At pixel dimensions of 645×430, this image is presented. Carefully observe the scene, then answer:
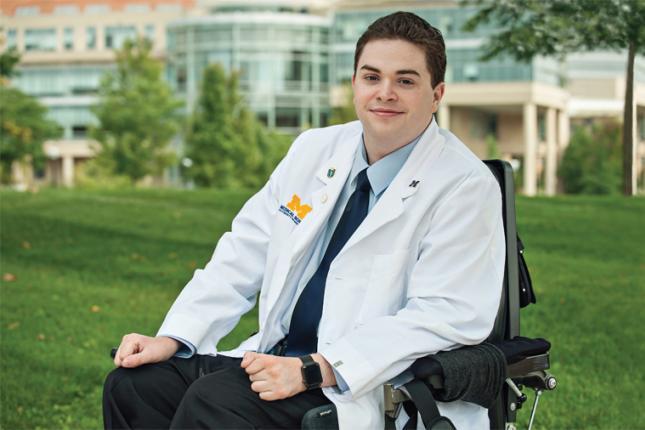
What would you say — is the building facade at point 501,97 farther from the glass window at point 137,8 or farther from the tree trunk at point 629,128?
the tree trunk at point 629,128

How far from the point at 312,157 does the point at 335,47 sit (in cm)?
5172

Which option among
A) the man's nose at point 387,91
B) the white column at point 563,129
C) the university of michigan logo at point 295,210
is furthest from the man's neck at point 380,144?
the white column at point 563,129

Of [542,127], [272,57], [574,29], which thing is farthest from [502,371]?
[272,57]

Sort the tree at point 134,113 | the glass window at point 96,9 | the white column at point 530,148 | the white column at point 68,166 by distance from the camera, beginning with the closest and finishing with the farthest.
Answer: the tree at point 134,113 → the white column at point 530,148 → the white column at point 68,166 → the glass window at point 96,9

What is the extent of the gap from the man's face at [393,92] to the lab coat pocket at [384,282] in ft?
1.32

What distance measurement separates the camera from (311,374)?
2814mm

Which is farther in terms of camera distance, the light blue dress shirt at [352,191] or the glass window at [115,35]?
the glass window at [115,35]

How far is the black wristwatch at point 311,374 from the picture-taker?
9.22ft

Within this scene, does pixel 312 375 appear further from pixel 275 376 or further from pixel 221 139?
pixel 221 139

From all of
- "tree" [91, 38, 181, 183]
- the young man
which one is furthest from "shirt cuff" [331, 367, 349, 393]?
"tree" [91, 38, 181, 183]

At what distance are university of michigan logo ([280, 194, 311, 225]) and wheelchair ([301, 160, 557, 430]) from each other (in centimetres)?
63

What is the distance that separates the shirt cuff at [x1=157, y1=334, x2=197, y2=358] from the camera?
3.22 meters

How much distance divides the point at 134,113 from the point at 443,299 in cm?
3274

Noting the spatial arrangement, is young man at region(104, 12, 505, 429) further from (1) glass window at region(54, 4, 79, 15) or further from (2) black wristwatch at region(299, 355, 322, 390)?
(1) glass window at region(54, 4, 79, 15)
